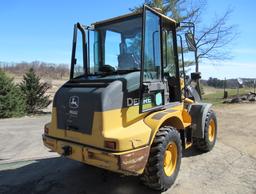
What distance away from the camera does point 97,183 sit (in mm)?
5648

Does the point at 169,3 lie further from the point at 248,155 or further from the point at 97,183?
→ the point at 97,183

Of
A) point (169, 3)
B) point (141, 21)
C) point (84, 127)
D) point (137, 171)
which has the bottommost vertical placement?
point (137, 171)

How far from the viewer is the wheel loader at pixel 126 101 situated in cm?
461

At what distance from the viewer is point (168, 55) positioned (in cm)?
593

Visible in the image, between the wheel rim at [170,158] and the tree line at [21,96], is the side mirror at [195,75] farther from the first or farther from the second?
the tree line at [21,96]

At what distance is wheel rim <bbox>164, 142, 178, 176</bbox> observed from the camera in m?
5.35

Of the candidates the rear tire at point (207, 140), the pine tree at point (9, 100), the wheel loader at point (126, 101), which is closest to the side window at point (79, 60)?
the wheel loader at point (126, 101)

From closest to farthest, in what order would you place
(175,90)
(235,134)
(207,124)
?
1. (175,90)
2. (207,124)
3. (235,134)

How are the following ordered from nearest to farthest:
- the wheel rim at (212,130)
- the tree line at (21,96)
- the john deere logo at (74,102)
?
the john deere logo at (74,102) < the wheel rim at (212,130) < the tree line at (21,96)

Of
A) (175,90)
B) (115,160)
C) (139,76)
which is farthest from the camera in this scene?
(175,90)

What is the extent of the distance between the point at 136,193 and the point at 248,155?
3.22 metres

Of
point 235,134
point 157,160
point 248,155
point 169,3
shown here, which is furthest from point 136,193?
point 169,3

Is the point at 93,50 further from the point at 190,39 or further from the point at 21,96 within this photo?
the point at 21,96

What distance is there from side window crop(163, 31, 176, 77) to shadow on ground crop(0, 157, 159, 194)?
200 cm
